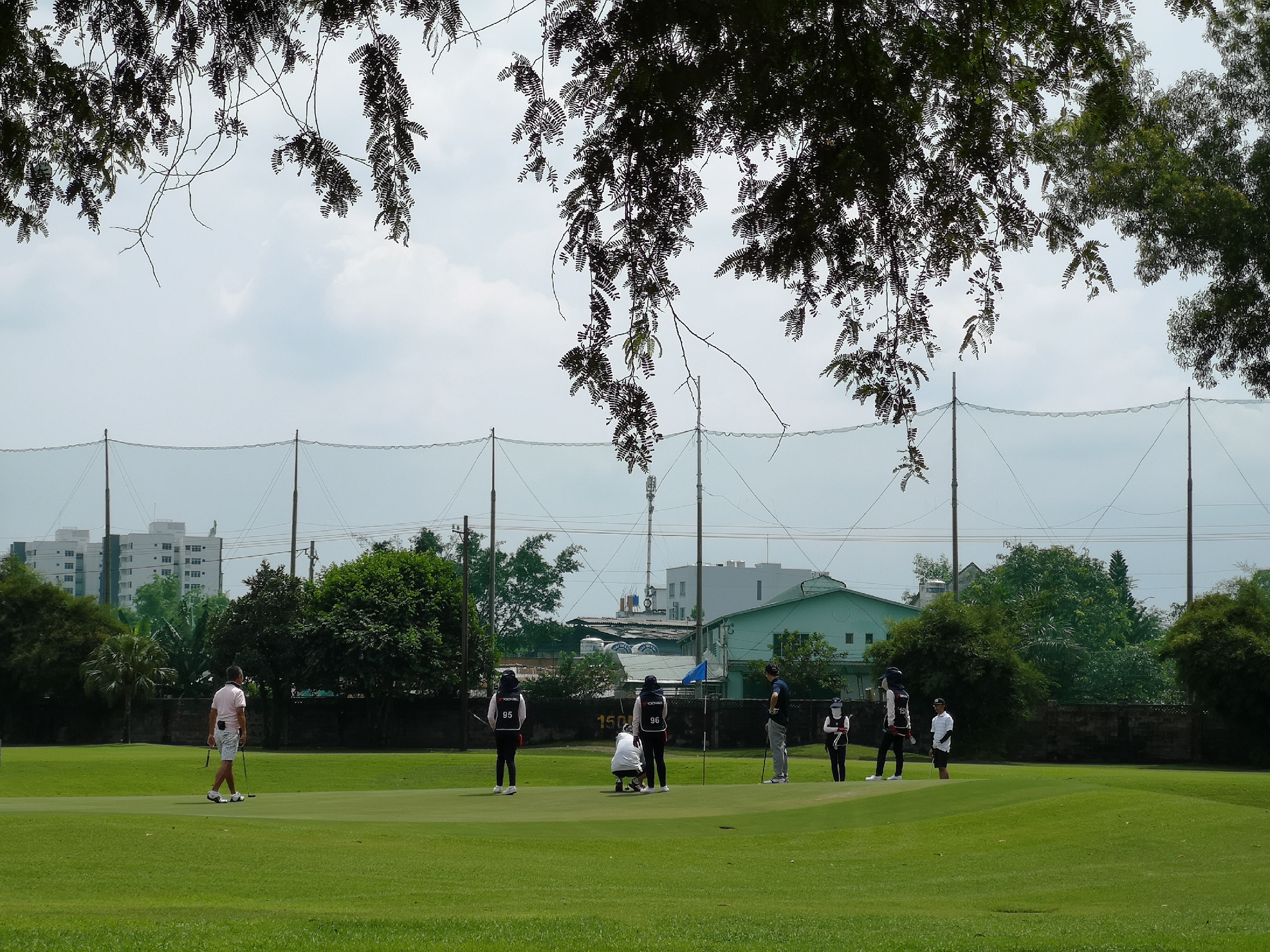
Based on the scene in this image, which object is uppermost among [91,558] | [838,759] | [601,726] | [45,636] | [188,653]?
[91,558]

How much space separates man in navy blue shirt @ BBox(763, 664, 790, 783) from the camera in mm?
23125

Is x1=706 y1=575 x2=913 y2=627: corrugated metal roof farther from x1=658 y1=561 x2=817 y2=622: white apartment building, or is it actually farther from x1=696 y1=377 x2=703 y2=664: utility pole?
x1=658 y1=561 x2=817 y2=622: white apartment building

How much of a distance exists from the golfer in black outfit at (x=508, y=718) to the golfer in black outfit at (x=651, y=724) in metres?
1.85

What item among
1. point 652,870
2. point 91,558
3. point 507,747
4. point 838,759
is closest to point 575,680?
point 838,759

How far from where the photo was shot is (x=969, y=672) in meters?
48.4

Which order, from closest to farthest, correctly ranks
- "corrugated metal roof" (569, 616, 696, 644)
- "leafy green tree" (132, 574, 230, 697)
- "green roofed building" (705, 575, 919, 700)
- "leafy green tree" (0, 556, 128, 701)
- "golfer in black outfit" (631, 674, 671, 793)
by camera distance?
"golfer in black outfit" (631, 674, 671, 793) < "leafy green tree" (0, 556, 128, 701) < "leafy green tree" (132, 574, 230, 697) < "green roofed building" (705, 575, 919, 700) < "corrugated metal roof" (569, 616, 696, 644)

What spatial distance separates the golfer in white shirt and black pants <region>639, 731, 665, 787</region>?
20.7 feet

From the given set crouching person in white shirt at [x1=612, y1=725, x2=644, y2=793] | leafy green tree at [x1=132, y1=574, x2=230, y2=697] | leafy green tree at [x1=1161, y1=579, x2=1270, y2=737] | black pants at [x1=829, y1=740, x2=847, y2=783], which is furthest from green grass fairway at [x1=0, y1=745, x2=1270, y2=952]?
leafy green tree at [x1=132, y1=574, x2=230, y2=697]

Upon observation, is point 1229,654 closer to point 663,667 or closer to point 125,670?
point 663,667

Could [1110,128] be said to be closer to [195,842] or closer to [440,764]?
[195,842]

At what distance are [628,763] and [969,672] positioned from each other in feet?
97.5

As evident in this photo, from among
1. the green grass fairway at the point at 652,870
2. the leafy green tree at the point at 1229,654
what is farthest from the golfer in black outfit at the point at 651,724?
the leafy green tree at the point at 1229,654

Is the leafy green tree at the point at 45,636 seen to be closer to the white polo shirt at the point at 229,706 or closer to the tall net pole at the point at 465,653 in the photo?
the tall net pole at the point at 465,653

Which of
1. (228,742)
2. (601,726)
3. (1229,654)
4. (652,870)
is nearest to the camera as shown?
(652,870)
